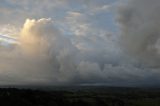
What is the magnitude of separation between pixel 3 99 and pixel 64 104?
1463 inches

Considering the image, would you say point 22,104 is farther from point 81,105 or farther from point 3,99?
point 81,105

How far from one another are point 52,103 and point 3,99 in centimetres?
2811

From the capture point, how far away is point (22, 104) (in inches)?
5359

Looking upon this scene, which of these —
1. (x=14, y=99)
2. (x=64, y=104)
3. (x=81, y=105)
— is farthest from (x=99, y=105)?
(x=14, y=99)

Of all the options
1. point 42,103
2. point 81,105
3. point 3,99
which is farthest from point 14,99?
point 81,105

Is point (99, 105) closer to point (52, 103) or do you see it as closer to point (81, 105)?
point (81, 105)

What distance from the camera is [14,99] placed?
142 m

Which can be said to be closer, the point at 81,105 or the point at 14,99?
the point at 14,99

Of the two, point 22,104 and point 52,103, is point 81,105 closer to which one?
point 52,103

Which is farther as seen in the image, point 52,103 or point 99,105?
point 99,105

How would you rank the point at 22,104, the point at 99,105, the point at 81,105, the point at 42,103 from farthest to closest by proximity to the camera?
the point at 99,105 → the point at 81,105 → the point at 42,103 → the point at 22,104

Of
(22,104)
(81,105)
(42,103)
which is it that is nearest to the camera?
(22,104)

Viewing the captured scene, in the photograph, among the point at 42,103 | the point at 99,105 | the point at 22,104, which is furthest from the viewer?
the point at 99,105

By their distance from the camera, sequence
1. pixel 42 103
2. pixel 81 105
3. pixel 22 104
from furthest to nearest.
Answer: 1. pixel 81 105
2. pixel 42 103
3. pixel 22 104
